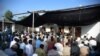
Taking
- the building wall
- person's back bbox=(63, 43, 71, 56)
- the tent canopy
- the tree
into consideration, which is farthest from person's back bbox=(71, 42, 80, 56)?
the tree

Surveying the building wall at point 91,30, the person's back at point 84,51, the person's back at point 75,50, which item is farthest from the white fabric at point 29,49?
the building wall at point 91,30

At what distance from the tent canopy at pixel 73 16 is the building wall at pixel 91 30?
0.10 meters

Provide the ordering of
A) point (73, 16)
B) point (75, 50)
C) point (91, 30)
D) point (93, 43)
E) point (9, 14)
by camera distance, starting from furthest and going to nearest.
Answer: point (91, 30) → point (73, 16) → point (9, 14) → point (93, 43) → point (75, 50)

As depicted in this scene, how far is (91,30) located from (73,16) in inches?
18.2

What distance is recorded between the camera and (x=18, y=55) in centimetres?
279

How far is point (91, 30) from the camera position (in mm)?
3992

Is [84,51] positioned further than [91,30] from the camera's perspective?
No

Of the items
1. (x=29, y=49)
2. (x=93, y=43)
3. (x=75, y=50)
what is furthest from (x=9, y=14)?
(x=93, y=43)

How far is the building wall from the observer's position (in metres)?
3.94

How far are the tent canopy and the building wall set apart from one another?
0.33 ft

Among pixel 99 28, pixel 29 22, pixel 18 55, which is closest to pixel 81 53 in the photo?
pixel 18 55

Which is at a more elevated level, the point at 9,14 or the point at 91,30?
the point at 9,14

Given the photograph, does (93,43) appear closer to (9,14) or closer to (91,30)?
(91,30)

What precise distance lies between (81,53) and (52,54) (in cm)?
53
